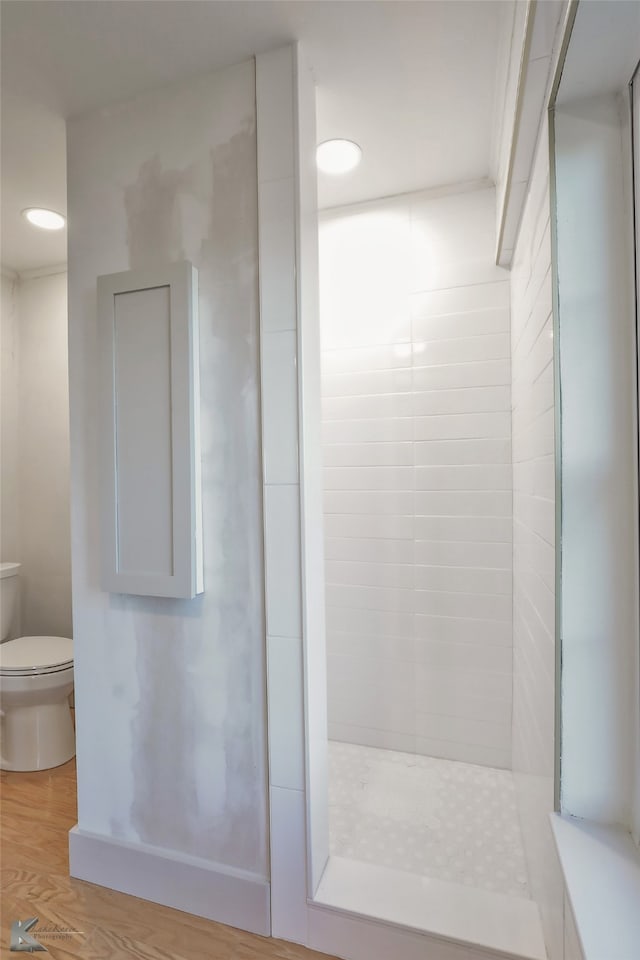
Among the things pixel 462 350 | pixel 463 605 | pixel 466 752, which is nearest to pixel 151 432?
pixel 462 350

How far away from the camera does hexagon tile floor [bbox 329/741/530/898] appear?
1.48 m

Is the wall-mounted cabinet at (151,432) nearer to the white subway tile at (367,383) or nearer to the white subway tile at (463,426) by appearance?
the white subway tile at (367,383)

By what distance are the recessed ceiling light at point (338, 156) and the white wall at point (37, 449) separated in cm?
159

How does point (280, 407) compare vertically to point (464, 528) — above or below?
above

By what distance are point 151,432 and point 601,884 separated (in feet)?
4.41

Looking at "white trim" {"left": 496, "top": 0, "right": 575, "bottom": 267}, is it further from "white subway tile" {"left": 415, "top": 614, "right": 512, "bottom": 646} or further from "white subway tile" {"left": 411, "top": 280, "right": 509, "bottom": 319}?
"white subway tile" {"left": 415, "top": 614, "right": 512, "bottom": 646}

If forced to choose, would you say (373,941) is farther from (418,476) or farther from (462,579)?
(418,476)

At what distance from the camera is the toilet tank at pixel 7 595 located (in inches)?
99.6

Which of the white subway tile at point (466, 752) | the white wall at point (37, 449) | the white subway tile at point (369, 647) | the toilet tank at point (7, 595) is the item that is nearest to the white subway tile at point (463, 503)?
the white subway tile at point (369, 647)

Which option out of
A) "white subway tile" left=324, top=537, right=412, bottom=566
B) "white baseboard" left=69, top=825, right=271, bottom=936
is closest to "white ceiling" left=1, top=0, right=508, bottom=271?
"white subway tile" left=324, top=537, right=412, bottom=566

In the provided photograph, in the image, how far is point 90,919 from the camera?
1377 millimetres

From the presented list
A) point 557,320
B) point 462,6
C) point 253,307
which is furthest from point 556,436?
point 462,6

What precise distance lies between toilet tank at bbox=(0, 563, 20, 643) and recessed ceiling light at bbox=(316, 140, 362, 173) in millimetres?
2312

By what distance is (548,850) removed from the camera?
107 centimetres
